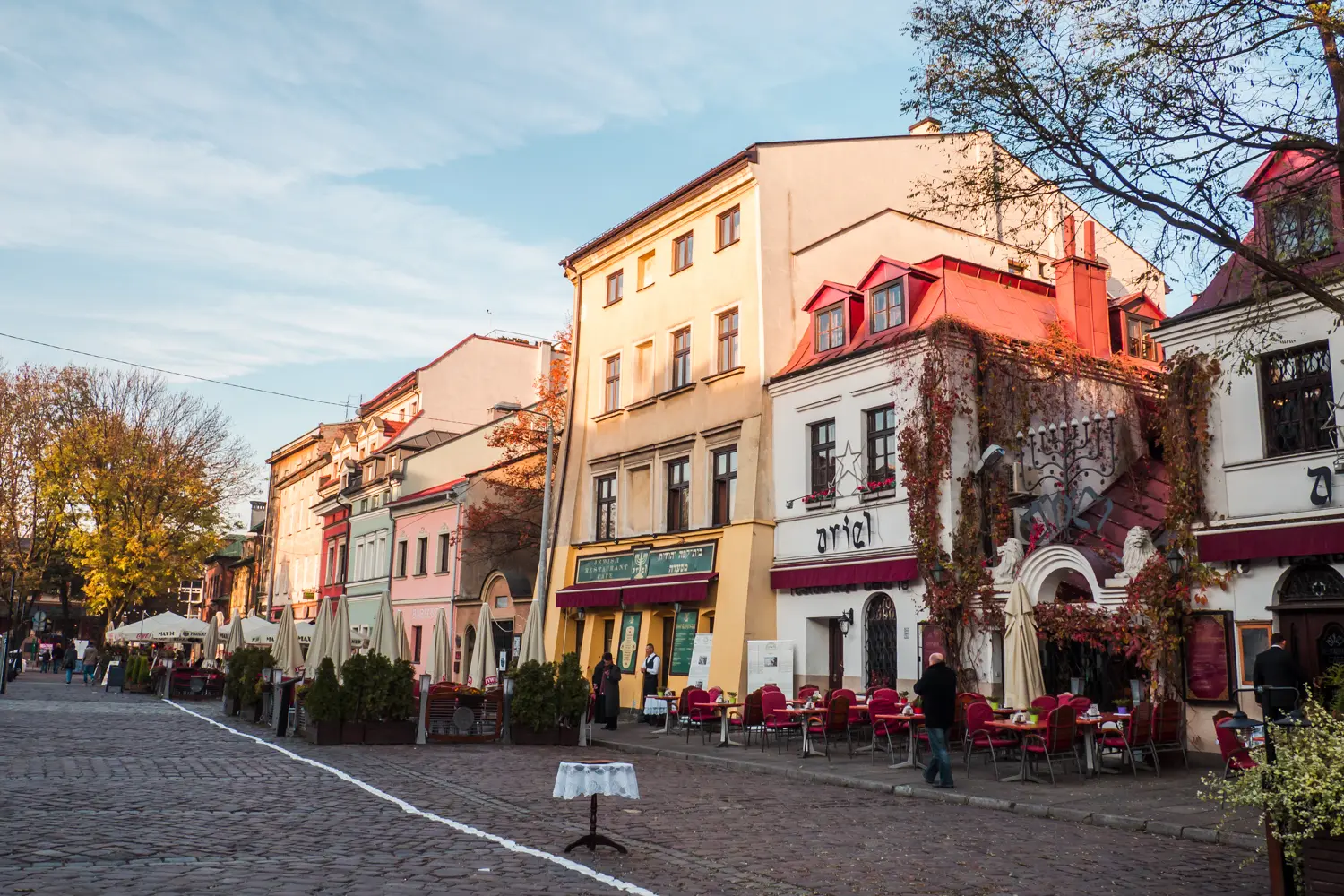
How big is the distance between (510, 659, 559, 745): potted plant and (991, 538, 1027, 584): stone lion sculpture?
839cm

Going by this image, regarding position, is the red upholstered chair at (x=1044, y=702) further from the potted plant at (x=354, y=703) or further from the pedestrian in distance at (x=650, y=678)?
the potted plant at (x=354, y=703)

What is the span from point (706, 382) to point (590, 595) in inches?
260

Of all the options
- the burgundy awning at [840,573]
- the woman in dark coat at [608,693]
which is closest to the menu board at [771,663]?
the burgundy awning at [840,573]

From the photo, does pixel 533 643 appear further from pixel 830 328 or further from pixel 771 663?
pixel 830 328

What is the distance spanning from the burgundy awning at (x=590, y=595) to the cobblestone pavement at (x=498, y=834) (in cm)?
1283

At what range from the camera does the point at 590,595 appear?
30.4 meters

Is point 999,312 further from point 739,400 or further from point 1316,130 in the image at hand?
point 1316,130

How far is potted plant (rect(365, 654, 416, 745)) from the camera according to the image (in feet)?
67.6

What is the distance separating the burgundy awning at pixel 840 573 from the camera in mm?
22031

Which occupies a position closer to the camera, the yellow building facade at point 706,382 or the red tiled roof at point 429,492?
the yellow building facade at point 706,382

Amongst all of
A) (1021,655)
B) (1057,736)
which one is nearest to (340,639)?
(1021,655)

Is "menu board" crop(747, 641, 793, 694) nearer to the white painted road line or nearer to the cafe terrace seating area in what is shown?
the cafe terrace seating area

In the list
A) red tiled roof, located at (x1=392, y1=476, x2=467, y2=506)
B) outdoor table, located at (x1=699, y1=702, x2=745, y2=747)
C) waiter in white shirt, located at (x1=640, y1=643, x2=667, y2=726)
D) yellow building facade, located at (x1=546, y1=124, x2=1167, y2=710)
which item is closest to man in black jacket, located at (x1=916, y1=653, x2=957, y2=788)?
outdoor table, located at (x1=699, y1=702, x2=745, y2=747)

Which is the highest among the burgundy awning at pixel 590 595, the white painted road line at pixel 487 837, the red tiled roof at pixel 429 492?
the red tiled roof at pixel 429 492
